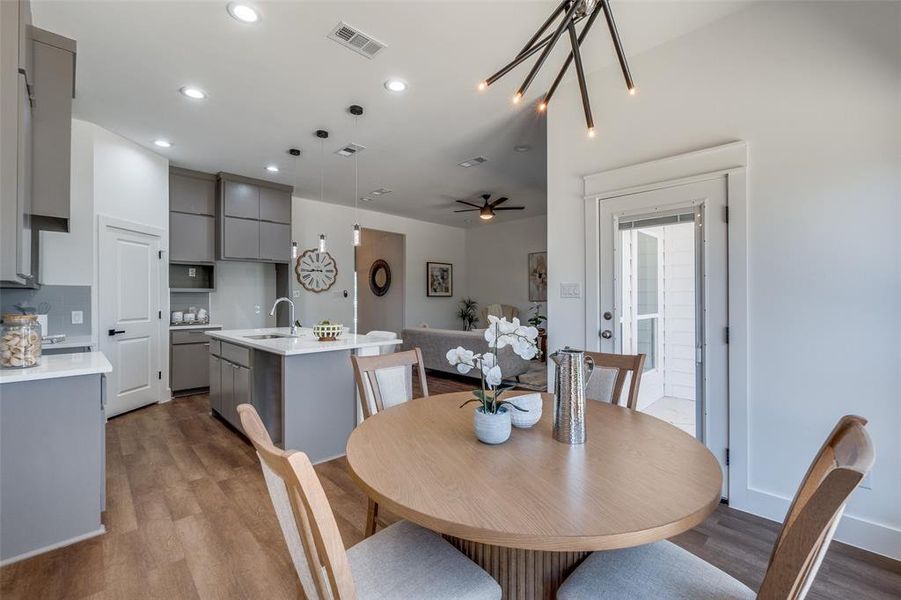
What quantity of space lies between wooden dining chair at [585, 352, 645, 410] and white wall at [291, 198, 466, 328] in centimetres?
496

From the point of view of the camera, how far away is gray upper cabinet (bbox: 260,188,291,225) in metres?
5.47

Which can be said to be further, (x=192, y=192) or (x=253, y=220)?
(x=253, y=220)

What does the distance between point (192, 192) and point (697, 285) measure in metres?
5.55

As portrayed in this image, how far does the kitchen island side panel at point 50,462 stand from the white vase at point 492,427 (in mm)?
2095

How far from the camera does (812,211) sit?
6.81 feet

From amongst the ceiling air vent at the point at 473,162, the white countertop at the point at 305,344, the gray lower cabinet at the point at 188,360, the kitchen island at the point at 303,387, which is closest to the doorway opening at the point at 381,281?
the ceiling air vent at the point at 473,162

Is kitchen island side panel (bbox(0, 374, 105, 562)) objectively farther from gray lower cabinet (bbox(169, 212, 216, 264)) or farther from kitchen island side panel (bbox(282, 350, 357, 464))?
gray lower cabinet (bbox(169, 212, 216, 264))

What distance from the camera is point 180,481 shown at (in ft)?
8.79

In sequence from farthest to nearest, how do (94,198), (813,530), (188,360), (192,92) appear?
(188,360) < (94,198) < (192,92) < (813,530)

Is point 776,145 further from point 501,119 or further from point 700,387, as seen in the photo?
point 501,119

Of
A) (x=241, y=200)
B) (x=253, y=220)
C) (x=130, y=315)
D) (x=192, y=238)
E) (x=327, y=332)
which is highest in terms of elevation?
(x=241, y=200)

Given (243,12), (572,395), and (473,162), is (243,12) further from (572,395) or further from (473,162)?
(473,162)

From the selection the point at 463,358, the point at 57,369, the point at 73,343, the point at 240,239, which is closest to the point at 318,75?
the point at 57,369

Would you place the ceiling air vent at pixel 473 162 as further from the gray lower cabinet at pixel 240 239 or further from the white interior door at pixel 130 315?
the white interior door at pixel 130 315
